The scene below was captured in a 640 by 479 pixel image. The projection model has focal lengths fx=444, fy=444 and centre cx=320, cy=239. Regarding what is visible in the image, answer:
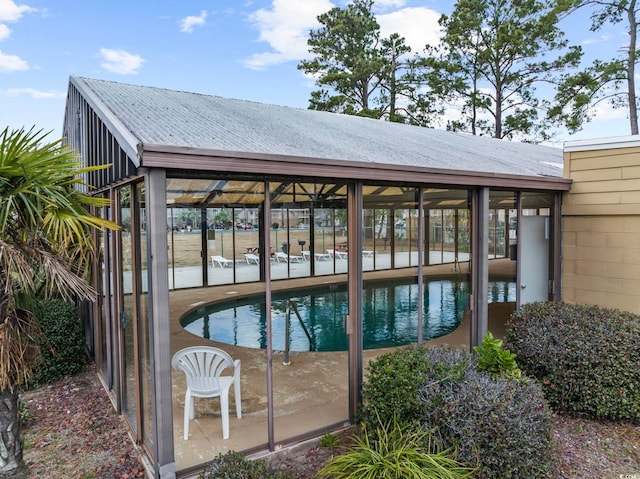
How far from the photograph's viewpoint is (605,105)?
18.0 m

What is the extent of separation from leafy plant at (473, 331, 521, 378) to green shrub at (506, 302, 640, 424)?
2.90ft

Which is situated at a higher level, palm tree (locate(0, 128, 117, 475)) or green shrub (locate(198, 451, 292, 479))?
palm tree (locate(0, 128, 117, 475))

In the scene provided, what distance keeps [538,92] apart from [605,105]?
3.70 metres

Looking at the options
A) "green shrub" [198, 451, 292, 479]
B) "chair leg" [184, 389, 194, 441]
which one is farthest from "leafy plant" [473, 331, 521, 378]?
"chair leg" [184, 389, 194, 441]

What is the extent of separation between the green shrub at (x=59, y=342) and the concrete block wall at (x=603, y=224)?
7114 millimetres

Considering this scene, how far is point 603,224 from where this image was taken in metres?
6.30

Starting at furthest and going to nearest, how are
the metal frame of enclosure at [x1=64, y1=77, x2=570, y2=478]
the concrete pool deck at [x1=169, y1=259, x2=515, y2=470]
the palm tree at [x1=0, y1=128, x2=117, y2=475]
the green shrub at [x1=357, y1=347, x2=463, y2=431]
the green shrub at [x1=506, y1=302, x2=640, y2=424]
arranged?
the green shrub at [x1=506, y1=302, x2=640, y2=424] < the concrete pool deck at [x1=169, y1=259, x2=515, y2=470] < the green shrub at [x1=357, y1=347, x2=463, y2=431] < the metal frame of enclosure at [x1=64, y1=77, x2=570, y2=478] < the palm tree at [x1=0, y1=128, x2=117, y2=475]

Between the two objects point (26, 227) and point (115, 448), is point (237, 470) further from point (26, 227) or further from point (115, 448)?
point (26, 227)

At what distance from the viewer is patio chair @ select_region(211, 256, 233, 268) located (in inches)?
506

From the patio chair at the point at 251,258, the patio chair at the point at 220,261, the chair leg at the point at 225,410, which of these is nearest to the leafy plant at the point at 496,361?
the chair leg at the point at 225,410

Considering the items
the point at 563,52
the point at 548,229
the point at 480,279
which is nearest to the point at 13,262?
the point at 480,279

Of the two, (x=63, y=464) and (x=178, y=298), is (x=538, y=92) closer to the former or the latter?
(x=178, y=298)

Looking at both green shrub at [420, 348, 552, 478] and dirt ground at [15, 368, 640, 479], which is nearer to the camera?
green shrub at [420, 348, 552, 478]

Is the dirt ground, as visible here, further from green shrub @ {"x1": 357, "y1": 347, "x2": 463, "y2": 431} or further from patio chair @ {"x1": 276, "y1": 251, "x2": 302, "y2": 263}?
patio chair @ {"x1": 276, "y1": 251, "x2": 302, "y2": 263}
